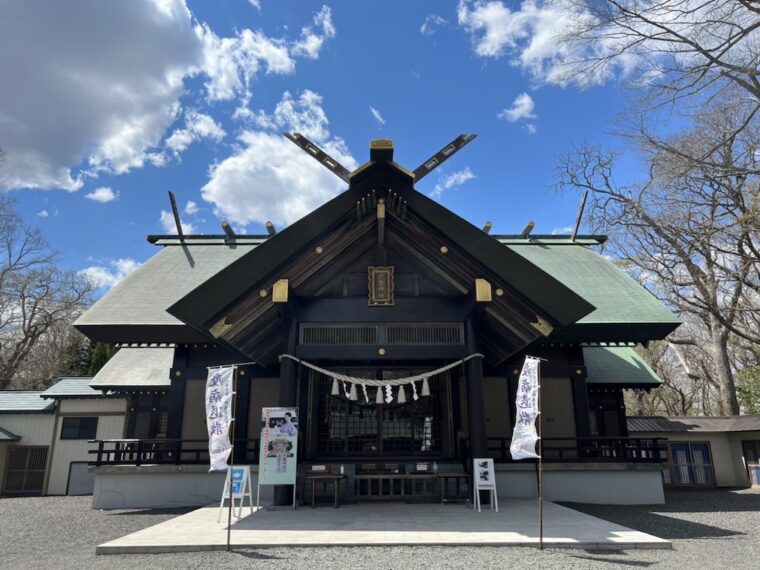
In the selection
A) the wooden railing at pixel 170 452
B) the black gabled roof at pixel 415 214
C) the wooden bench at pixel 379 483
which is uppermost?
the black gabled roof at pixel 415 214

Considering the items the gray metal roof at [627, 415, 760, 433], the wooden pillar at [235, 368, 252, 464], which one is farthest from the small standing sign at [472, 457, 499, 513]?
the gray metal roof at [627, 415, 760, 433]

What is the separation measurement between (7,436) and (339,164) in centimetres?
1617

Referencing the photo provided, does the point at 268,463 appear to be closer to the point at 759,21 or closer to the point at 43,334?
the point at 759,21

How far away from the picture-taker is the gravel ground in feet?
17.0

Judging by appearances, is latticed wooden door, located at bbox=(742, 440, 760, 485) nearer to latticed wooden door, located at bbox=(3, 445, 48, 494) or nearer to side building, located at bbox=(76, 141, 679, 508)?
side building, located at bbox=(76, 141, 679, 508)

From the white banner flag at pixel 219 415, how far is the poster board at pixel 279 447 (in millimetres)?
1589

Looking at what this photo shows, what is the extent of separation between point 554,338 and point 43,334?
33072mm

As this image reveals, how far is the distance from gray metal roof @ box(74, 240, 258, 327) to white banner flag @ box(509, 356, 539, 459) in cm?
841

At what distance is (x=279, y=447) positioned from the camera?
8.28m

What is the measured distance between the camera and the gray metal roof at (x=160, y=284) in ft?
39.8

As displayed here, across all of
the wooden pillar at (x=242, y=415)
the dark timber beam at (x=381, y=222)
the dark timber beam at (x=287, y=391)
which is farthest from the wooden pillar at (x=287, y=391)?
the wooden pillar at (x=242, y=415)

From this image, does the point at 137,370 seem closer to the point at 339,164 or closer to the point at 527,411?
the point at 339,164

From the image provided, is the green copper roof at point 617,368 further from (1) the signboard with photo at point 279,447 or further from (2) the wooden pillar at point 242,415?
(2) the wooden pillar at point 242,415

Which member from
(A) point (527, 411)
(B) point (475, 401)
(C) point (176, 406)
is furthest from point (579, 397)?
(C) point (176, 406)
